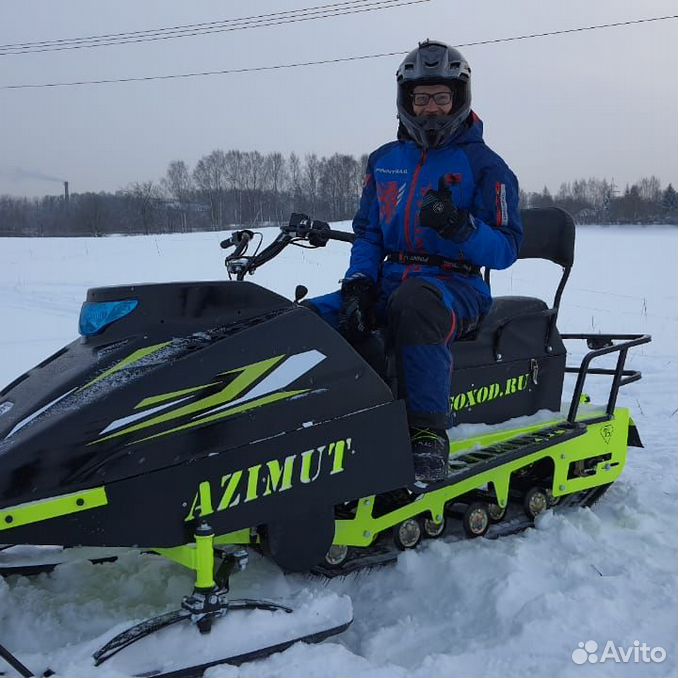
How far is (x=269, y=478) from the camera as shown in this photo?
242cm

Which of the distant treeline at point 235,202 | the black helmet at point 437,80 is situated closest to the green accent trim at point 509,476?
the black helmet at point 437,80

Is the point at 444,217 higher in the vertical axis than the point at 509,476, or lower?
higher

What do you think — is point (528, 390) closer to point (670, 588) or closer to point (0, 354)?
point (670, 588)

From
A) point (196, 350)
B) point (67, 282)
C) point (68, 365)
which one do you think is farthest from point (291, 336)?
point (67, 282)

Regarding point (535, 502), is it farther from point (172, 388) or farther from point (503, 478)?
point (172, 388)

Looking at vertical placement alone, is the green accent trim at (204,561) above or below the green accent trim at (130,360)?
below

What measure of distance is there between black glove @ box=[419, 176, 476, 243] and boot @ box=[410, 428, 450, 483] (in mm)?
739

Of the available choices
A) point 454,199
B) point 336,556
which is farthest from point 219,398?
point 454,199

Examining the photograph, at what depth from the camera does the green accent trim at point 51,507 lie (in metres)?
2.04

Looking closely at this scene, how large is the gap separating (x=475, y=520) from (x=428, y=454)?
26.3 inches

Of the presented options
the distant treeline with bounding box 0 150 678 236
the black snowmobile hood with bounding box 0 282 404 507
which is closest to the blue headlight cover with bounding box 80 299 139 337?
the black snowmobile hood with bounding box 0 282 404 507

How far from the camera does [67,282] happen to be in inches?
643

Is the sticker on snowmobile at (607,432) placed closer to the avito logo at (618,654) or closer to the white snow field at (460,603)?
the white snow field at (460,603)

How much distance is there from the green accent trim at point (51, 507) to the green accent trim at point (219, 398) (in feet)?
0.51
